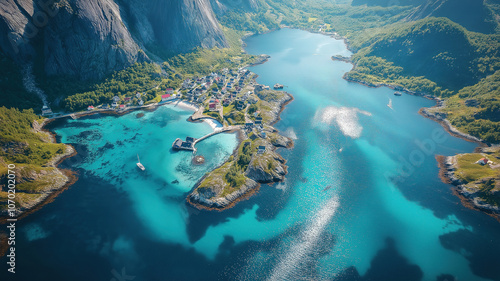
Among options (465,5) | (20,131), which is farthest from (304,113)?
(465,5)

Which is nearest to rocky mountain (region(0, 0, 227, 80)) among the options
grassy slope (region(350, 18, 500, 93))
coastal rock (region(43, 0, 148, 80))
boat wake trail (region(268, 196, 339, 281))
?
coastal rock (region(43, 0, 148, 80))

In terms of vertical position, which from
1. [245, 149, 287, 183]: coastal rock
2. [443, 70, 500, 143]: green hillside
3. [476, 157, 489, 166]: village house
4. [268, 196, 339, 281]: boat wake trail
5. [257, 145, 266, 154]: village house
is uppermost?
[443, 70, 500, 143]: green hillside

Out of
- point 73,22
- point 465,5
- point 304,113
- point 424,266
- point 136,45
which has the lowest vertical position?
point 424,266

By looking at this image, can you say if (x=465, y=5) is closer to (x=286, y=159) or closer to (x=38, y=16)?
(x=286, y=159)

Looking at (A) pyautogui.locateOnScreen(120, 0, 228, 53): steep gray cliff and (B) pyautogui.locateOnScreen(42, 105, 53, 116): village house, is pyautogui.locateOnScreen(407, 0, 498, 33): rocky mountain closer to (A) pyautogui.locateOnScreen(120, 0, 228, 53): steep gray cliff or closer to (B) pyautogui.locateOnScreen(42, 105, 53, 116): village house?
(A) pyautogui.locateOnScreen(120, 0, 228, 53): steep gray cliff

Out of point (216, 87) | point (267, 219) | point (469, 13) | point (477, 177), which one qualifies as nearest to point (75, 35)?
point (216, 87)

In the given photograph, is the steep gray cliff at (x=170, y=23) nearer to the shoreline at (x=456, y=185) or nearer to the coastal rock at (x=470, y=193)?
the shoreline at (x=456, y=185)
